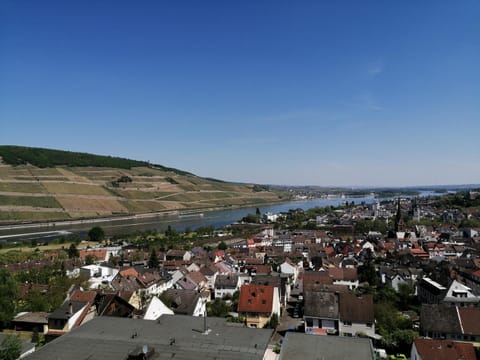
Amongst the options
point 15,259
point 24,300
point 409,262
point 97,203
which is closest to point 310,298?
point 24,300

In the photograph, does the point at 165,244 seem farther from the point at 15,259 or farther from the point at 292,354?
the point at 292,354

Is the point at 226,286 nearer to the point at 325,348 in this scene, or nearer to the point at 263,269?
the point at 263,269

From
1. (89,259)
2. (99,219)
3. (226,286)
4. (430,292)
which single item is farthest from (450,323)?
(99,219)

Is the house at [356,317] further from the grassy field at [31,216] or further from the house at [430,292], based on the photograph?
the grassy field at [31,216]

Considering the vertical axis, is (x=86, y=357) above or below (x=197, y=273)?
above

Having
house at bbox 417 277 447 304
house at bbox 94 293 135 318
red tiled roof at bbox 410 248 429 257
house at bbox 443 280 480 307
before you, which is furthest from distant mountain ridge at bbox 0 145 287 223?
house at bbox 443 280 480 307

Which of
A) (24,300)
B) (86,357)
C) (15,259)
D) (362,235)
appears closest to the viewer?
(86,357)
